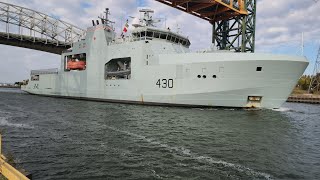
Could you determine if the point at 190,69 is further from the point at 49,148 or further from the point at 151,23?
the point at 49,148

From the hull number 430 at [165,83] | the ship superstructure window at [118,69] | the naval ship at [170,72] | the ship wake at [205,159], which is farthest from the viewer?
the ship superstructure window at [118,69]

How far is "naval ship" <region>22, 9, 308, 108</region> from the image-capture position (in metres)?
22.2

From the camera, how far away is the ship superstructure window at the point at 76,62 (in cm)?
3653

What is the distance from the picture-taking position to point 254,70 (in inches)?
867

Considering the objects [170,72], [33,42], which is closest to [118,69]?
[170,72]

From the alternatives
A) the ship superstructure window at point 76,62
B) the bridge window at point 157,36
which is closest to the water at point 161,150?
the bridge window at point 157,36

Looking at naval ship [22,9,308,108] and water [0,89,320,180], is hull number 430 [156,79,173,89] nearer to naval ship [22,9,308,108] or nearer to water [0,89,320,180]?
naval ship [22,9,308,108]

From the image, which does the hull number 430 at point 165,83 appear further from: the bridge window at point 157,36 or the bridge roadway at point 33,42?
the bridge roadway at point 33,42

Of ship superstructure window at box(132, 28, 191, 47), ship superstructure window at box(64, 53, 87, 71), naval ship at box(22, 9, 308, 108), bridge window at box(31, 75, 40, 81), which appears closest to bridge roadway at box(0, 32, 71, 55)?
bridge window at box(31, 75, 40, 81)

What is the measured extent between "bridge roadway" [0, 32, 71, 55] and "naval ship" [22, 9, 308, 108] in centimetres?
1980

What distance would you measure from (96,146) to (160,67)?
16.0 m

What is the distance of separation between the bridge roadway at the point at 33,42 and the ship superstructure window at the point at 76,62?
16.4m

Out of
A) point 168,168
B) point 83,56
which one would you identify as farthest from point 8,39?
point 168,168

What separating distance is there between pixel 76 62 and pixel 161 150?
3007 cm
